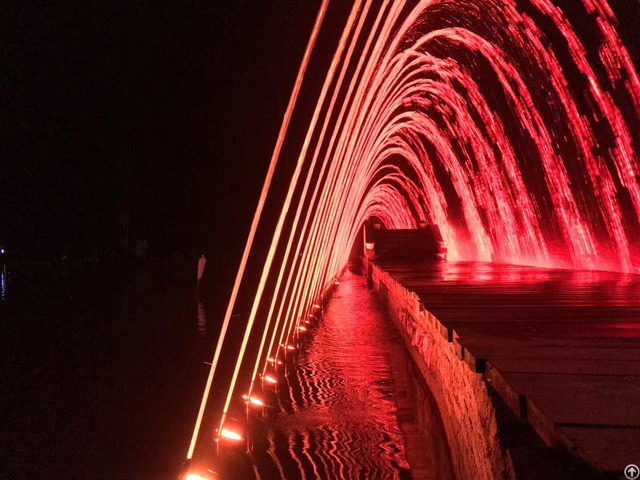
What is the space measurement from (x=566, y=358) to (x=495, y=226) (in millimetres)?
20152

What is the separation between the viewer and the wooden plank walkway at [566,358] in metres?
2.62

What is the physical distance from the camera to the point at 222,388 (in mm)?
7824

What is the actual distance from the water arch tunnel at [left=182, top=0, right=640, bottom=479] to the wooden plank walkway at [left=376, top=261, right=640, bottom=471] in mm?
16

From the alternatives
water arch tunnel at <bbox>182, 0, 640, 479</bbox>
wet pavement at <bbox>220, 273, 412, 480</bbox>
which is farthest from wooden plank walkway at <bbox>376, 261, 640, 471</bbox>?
wet pavement at <bbox>220, 273, 412, 480</bbox>

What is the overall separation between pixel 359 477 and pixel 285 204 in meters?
2.21

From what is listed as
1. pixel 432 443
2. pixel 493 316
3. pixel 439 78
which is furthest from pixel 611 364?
pixel 439 78

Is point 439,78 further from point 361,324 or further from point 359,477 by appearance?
point 359,477

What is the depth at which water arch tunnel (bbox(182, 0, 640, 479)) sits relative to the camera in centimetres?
344

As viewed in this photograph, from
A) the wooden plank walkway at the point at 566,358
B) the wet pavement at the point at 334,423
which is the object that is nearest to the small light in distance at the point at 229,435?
the wet pavement at the point at 334,423

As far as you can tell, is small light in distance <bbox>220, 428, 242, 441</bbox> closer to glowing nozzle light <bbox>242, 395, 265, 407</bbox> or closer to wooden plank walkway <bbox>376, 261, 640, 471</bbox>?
glowing nozzle light <bbox>242, 395, 265, 407</bbox>

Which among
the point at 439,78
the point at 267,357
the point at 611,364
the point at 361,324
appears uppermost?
the point at 439,78
